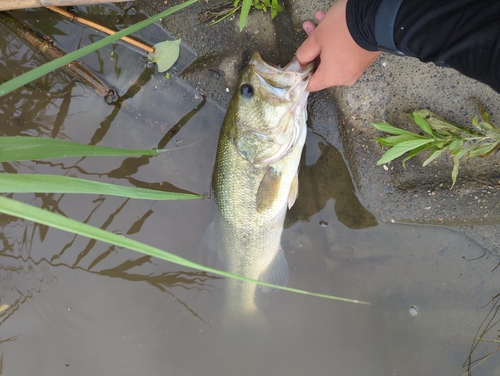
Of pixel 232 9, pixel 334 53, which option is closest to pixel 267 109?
pixel 334 53

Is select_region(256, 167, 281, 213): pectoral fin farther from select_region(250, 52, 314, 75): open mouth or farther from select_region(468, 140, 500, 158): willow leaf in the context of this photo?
select_region(468, 140, 500, 158): willow leaf

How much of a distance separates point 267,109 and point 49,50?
1.65 meters

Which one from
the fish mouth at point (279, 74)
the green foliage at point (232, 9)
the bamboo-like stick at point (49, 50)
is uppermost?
the green foliage at point (232, 9)

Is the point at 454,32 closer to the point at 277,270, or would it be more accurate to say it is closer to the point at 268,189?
the point at 268,189

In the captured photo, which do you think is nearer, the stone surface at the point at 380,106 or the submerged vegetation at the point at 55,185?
the submerged vegetation at the point at 55,185

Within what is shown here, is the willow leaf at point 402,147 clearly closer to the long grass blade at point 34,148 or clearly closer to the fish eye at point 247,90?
the fish eye at point 247,90

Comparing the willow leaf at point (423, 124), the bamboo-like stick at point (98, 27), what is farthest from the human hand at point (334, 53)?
the bamboo-like stick at point (98, 27)

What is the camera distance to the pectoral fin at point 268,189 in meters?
2.23

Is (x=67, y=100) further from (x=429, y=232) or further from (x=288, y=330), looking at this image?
(x=429, y=232)

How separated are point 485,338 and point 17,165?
13.2 ft

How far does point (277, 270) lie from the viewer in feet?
8.71

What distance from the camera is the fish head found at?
1984 mm

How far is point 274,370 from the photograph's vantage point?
9.43ft

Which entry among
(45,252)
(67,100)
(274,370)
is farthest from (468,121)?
(45,252)
